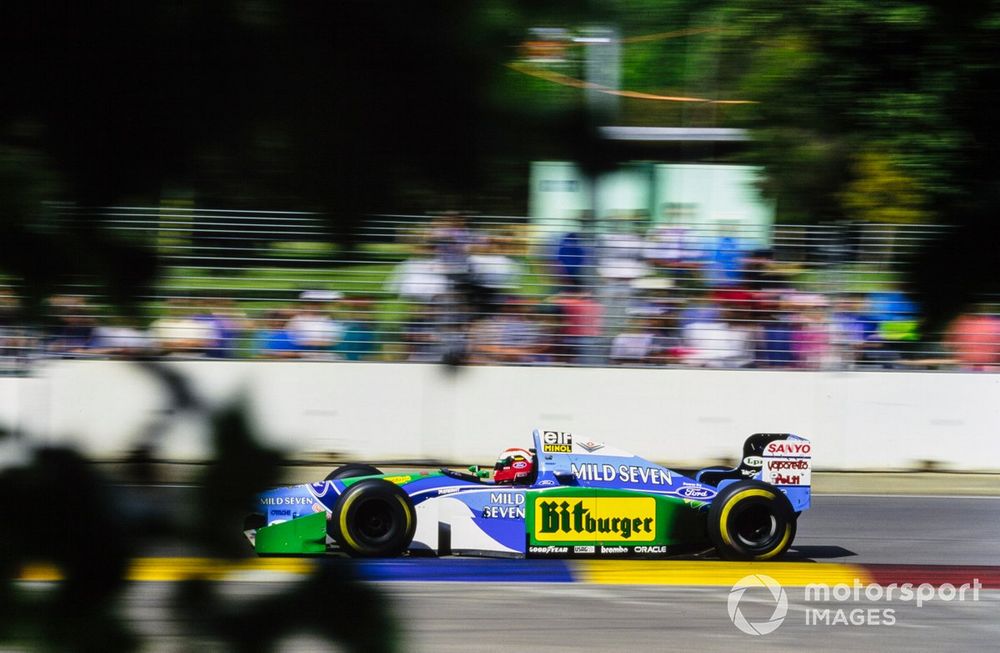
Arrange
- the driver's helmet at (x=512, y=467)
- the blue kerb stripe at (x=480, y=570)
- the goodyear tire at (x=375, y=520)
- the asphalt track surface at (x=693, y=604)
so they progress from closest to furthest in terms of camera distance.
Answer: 1. the asphalt track surface at (x=693, y=604)
2. the blue kerb stripe at (x=480, y=570)
3. the goodyear tire at (x=375, y=520)
4. the driver's helmet at (x=512, y=467)

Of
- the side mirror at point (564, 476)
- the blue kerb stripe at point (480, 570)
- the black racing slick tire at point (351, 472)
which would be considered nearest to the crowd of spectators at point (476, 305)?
the side mirror at point (564, 476)

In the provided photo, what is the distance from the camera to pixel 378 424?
32.2 ft

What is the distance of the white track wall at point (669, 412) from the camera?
9820 mm

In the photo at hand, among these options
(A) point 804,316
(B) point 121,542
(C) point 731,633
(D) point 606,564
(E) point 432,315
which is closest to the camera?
(B) point 121,542

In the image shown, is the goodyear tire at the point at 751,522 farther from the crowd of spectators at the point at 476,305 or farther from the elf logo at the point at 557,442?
the crowd of spectators at the point at 476,305

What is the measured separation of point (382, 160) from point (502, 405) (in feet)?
27.6

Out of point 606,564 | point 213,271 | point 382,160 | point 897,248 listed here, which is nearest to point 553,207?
point 382,160

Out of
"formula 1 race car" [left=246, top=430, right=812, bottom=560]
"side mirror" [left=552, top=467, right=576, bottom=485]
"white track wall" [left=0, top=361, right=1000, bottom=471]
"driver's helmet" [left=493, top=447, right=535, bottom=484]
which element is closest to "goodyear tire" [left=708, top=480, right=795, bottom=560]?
"formula 1 race car" [left=246, top=430, right=812, bottom=560]

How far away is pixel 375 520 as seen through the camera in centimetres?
632

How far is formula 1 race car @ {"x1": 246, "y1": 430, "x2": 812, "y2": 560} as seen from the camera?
20.6 feet

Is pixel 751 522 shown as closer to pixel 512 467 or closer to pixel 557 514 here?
pixel 557 514

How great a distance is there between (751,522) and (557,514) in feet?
3.75

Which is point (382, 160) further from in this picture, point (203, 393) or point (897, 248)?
point (897, 248)

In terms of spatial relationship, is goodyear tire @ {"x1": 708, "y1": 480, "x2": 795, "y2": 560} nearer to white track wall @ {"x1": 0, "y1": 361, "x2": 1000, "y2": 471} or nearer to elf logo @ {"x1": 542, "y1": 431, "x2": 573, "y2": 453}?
elf logo @ {"x1": 542, "y1": 431, "x2": 573, "y2": 453}
